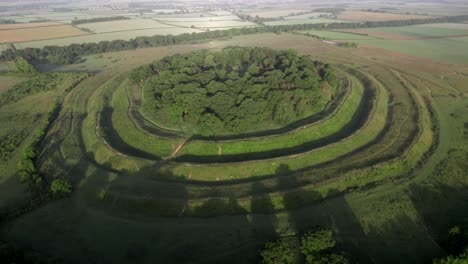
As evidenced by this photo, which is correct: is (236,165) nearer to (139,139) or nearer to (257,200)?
(257,200)

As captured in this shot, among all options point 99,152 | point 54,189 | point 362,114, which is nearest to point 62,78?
point 99,152

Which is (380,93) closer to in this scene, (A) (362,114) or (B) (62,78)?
(A) (362,114)

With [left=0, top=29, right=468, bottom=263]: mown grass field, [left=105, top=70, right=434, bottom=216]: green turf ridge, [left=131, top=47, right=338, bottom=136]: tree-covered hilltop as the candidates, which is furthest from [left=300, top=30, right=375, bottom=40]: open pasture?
[left=105, top=70, right=434, bottom=216]: green turf ridge

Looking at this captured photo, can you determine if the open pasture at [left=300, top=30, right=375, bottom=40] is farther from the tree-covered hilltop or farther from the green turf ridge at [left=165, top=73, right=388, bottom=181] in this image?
the green turf ridge at [left=165, top=73, right=388, bottom=181]

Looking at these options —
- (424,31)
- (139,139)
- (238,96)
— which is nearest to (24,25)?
(139,139)

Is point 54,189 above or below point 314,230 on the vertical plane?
below
